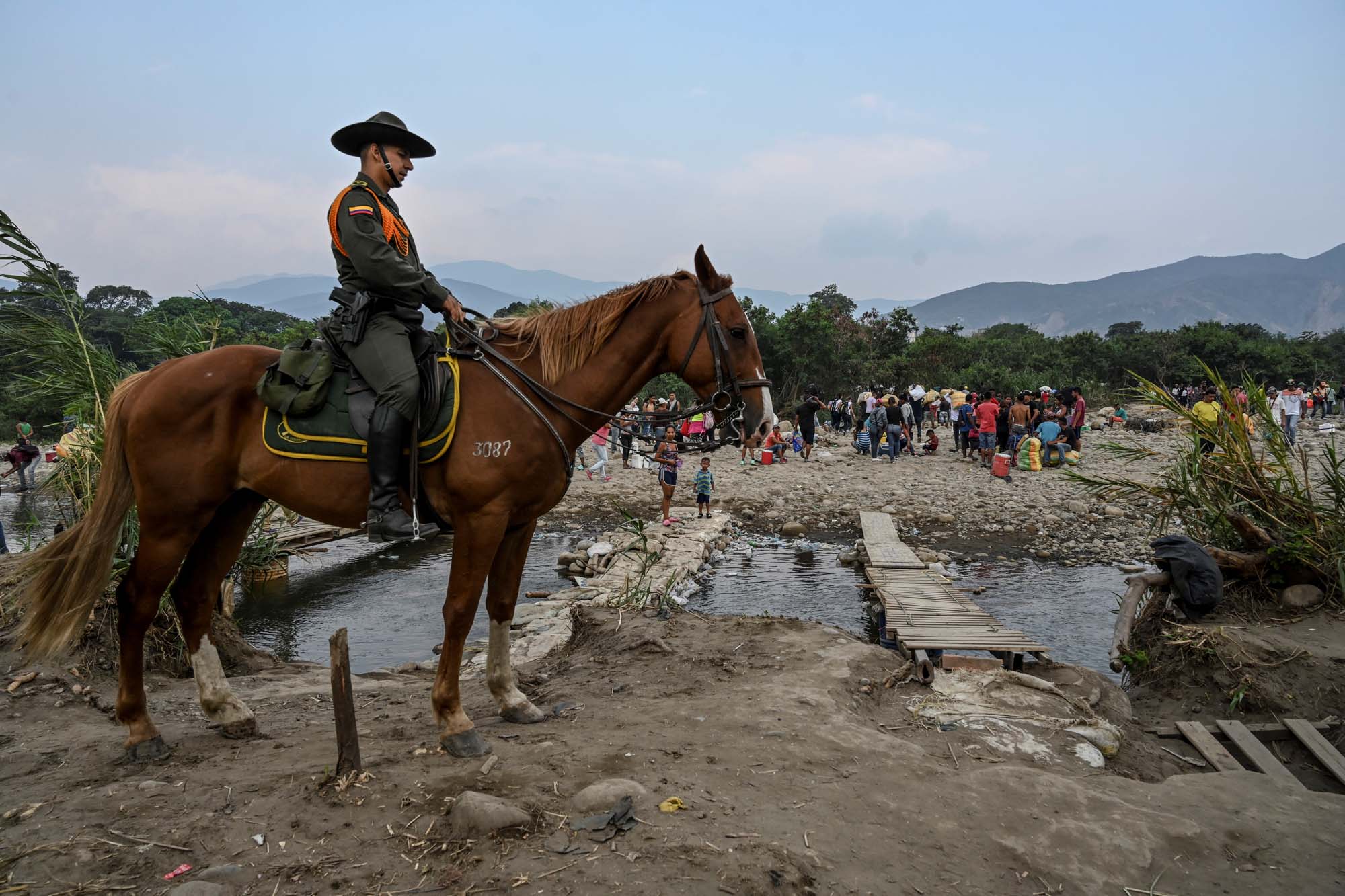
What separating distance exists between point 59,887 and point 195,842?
48 cm

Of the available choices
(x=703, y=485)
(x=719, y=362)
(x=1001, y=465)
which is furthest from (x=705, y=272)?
(x=1001, y=465)

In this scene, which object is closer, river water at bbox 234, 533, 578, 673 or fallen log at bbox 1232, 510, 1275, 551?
fallen log at bbox 1232, 510, 1275, 551

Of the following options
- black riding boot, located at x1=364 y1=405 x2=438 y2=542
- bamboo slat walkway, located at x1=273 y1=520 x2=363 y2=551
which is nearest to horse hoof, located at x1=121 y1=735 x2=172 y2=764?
black riding boot, located at x1=364 y1=405 x2=438 y2=542

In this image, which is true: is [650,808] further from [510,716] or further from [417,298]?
[417,298]

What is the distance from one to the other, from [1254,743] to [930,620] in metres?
2.89

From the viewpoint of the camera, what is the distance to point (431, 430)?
170 inches

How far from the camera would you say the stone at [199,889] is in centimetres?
289

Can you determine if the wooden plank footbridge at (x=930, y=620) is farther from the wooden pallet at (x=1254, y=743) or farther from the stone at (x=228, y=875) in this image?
the stone at (x=228, y=875)

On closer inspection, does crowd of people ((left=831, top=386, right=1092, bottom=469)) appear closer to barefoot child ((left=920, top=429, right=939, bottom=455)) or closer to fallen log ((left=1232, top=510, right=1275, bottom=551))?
barefoot child ((left=920, top=429, right=939, bottom=455))

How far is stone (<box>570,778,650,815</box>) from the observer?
3.68 m

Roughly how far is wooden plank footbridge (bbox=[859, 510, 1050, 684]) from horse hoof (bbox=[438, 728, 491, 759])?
3.84 metres

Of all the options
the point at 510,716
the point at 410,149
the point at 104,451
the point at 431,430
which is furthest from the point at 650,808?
the point at 410,149

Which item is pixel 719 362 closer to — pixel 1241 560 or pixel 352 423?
pixel 352 423

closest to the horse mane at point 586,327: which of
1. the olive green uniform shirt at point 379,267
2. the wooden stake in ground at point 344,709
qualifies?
the olive green uniform shirt at point 379,267
